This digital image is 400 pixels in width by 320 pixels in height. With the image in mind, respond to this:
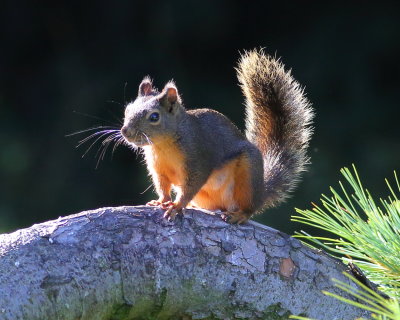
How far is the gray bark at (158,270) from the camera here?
1237 mm

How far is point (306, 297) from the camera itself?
4.53ft

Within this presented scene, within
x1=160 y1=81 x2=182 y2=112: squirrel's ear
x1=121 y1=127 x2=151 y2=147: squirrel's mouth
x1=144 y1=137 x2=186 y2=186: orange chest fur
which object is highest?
x1=160 y1=81 x2=182 y2=112: squirrel's ear

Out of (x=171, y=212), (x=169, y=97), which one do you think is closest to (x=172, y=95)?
(x=169, y=97)

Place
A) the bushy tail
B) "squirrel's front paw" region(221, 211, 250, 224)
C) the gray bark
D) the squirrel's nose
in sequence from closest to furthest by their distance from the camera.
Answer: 1. the gray bark
2. "squirrel's front paw" region(221, 211, 250, 224)
3. the squirrel's nose
4. the bushy tail

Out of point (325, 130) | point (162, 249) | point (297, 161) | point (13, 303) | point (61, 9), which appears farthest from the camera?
point (61, 9)

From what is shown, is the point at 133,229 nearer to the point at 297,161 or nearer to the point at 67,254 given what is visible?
the point at 67,254

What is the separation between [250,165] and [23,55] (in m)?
2.84

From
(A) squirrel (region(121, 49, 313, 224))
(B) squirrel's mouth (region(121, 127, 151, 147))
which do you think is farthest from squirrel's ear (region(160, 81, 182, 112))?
(B) squirrel's mouth (region(121, 127, 151, 147))

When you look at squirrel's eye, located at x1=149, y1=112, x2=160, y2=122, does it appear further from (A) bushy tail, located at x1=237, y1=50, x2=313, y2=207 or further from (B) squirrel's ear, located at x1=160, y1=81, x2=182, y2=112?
(A) bushy tail, located at x1=237, y1=50, x2=313, y2=207

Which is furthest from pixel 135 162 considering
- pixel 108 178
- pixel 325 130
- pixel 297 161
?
pixel 297 161

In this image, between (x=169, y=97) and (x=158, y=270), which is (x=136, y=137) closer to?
(x=169, y=97)

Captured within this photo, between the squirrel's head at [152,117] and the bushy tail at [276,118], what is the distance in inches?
9.4

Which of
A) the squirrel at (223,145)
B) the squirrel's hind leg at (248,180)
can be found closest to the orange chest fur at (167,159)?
the squirrel at (223,145)

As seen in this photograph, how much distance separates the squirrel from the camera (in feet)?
5.88
